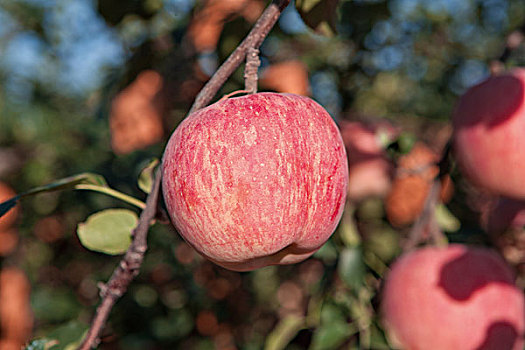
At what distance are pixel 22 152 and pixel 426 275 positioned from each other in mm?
1388

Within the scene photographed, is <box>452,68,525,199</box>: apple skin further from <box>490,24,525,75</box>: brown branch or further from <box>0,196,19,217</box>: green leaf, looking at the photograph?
<box>0,196,19,217</box>: green leaf

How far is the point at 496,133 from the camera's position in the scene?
822mm

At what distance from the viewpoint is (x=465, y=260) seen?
0.91m

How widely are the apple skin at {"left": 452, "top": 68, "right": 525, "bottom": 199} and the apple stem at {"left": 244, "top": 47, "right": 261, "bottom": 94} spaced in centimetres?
47

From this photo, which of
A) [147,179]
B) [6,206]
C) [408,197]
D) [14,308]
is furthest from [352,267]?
[14,308]

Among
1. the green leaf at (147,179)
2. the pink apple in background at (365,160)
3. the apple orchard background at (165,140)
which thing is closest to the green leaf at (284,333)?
the apple orchard background at (165,140)

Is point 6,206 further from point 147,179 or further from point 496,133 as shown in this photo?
point 496,133

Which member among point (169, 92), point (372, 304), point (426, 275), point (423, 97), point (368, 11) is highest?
point (368, 11)

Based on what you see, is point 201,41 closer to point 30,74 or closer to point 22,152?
point 22,152

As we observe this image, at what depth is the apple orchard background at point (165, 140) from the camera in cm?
94

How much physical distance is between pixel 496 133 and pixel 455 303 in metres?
0.30

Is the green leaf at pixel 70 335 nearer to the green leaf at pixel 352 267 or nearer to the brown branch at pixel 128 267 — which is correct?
the brown branch at pixel 128 267

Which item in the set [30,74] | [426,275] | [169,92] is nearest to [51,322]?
[169,92]

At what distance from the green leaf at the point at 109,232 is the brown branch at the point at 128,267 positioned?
48 mm
